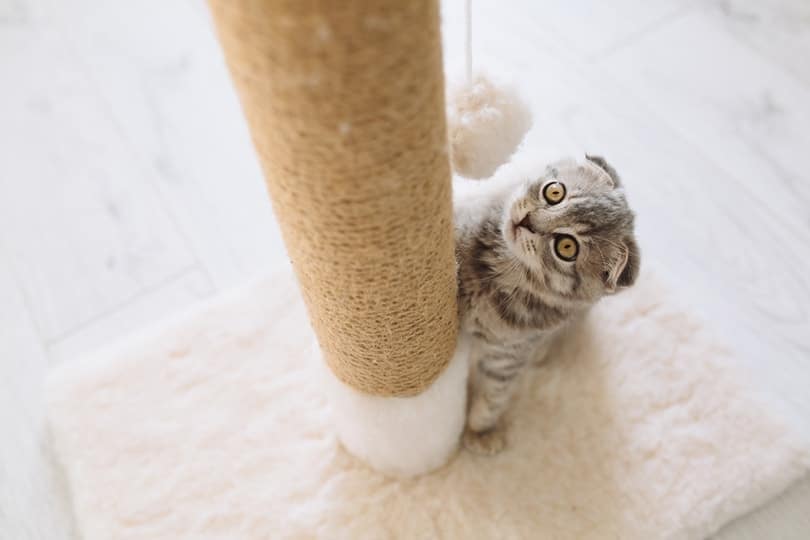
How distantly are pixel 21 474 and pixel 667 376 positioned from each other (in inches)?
45.5

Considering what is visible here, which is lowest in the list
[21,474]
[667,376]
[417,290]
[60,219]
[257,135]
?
[667,376]

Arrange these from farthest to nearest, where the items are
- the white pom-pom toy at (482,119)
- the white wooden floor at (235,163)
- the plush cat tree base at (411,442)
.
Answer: the white wooden floor at (235,163), the plush cat tree base at (411,442), the white pom-pom toy at (482,119)

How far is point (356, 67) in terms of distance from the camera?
0.44 meters

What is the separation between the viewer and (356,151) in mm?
502

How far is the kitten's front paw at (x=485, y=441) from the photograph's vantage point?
1040 mm

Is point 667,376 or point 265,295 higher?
point 265,295

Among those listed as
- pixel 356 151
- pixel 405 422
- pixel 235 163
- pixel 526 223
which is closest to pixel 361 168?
pixel 356 151

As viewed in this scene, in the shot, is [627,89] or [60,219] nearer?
[60,219]

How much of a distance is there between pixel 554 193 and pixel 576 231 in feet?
0.18

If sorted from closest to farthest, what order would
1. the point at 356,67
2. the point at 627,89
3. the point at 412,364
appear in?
the point at 356,67, the point at 412,364, the point at 627,89

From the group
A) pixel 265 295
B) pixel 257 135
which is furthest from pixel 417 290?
pixel 265 295

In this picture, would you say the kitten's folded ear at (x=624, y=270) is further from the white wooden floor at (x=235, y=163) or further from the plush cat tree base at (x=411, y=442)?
the white wooden floor at (x=235, y=163)

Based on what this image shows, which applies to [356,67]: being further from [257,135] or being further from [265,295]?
[265,295]

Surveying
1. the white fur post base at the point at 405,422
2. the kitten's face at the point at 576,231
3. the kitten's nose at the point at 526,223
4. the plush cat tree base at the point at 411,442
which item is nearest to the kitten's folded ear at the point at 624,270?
the kitten's face at the point at 576,231
